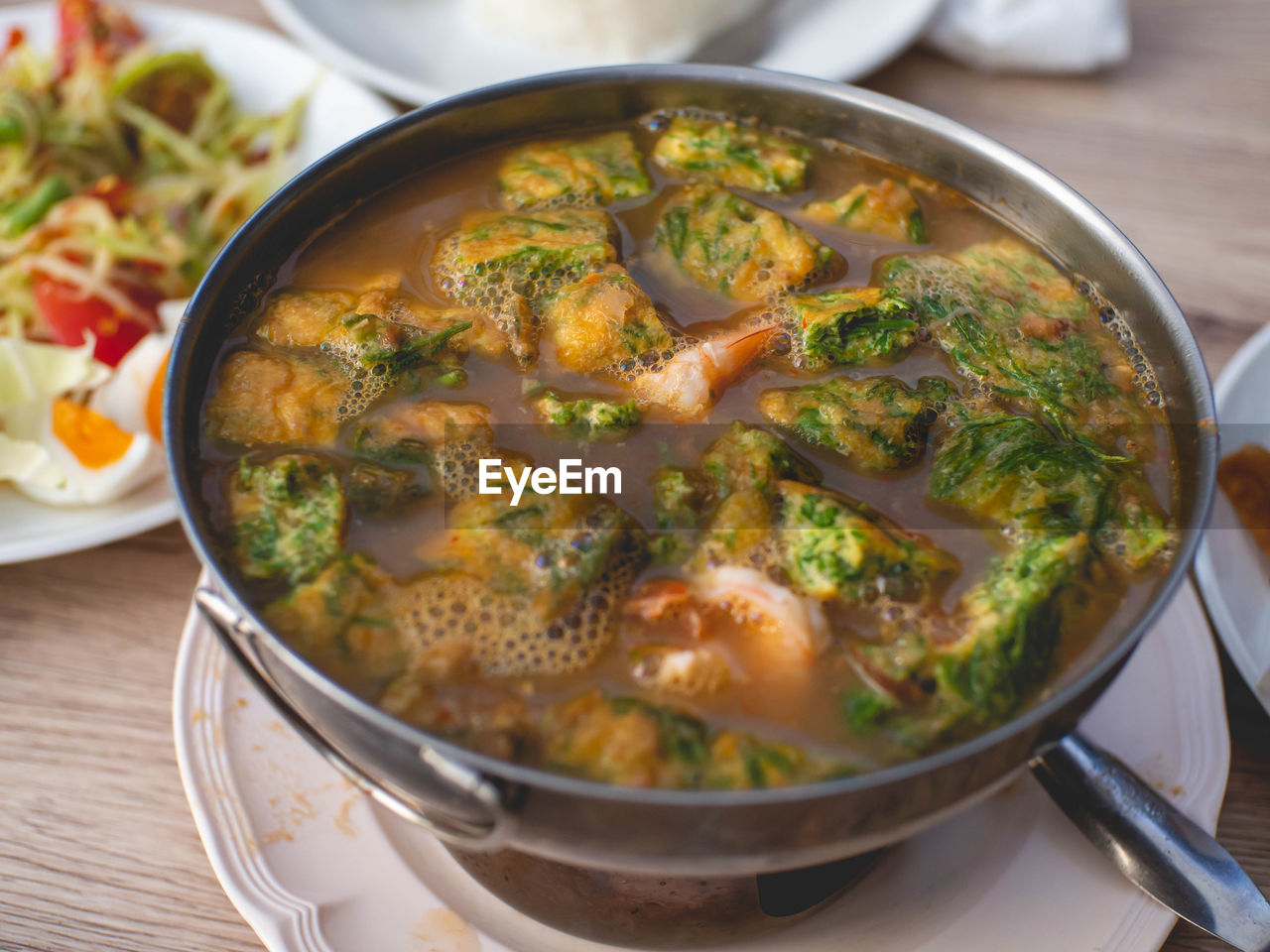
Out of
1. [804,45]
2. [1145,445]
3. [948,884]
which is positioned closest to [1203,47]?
[804,45]

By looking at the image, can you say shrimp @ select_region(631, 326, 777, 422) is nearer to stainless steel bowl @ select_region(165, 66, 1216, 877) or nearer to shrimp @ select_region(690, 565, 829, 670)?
shrimp @ select_region(690, 565, 829, 670)

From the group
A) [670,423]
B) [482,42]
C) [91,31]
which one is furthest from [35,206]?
[670,423]

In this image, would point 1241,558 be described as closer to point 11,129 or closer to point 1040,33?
point 1040,33

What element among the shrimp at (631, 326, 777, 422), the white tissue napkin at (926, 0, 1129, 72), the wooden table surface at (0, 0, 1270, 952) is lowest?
the wooden table surface at (0, 0, 1270, 952)

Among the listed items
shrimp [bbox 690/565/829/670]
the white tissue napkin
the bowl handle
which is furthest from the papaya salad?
the white tissue napkin

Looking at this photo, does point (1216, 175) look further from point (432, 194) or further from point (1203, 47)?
point (432, 194)

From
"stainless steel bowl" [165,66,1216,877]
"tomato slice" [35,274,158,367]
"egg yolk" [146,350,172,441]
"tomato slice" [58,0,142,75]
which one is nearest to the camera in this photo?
"stainless steel bowl" [165,66,1216,877]

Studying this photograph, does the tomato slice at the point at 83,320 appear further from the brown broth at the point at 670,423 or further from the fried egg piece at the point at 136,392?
the brown broth at the point at 670,423

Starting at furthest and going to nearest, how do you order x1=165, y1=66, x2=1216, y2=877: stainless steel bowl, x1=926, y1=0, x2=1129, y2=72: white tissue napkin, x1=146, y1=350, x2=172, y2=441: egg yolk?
x1=926, y1=0, x2=1129, y2=72: white tissue napkin
x1=146, y1=350, x2=172, y2=441: egg yolk
x1=165, y1=66, x2=1216, y2=877: stainless steel bowl
